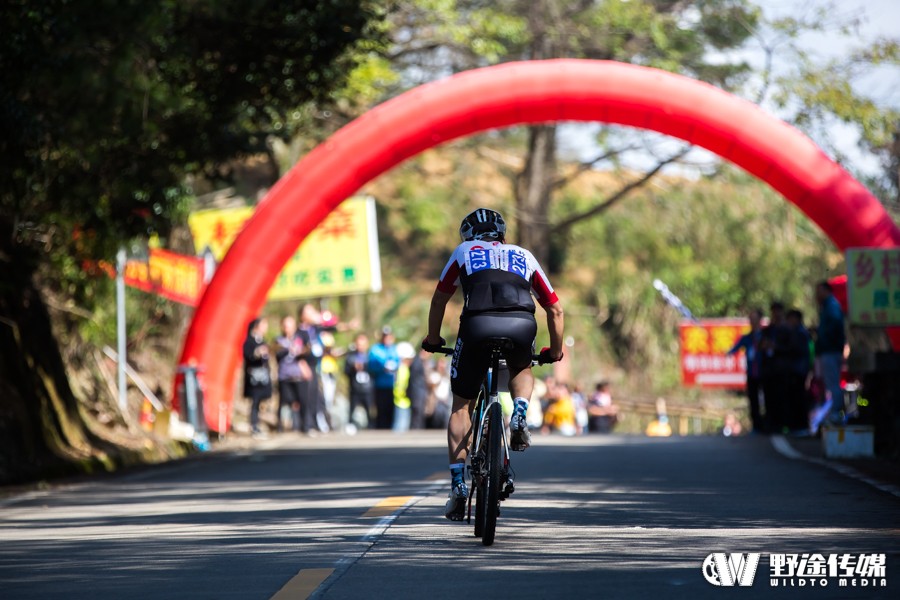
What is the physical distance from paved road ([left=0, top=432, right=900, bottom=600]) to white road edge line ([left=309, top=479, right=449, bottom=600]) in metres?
0.02

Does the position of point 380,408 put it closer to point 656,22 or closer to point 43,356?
point 656,22

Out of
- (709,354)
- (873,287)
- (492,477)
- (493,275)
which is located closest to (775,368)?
(873,287)

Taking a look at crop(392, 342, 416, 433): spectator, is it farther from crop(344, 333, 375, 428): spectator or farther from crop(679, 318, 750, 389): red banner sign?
crop(679, 318, 750, 389): red banner sign

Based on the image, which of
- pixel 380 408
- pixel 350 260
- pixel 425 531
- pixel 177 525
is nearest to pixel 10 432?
pixel 177 525

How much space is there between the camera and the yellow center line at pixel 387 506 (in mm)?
10484

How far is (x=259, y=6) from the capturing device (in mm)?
15656

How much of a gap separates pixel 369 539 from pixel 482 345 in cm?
121

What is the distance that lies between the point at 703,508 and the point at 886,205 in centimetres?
1931

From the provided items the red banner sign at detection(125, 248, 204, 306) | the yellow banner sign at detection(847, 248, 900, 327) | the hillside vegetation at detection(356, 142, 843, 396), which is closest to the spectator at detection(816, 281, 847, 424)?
the yellow banner sign at detection(847, 248, 900, 327)

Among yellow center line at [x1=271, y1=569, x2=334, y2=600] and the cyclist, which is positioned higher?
the cyclist

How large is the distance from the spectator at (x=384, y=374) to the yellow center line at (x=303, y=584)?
64.8 feet

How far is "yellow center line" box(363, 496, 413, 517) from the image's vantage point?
34.4 feet

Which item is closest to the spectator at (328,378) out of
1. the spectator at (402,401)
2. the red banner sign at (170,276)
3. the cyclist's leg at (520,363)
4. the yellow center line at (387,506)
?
the spectator at (402,401)

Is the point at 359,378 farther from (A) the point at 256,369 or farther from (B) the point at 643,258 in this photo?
(B) the point at 643,258
